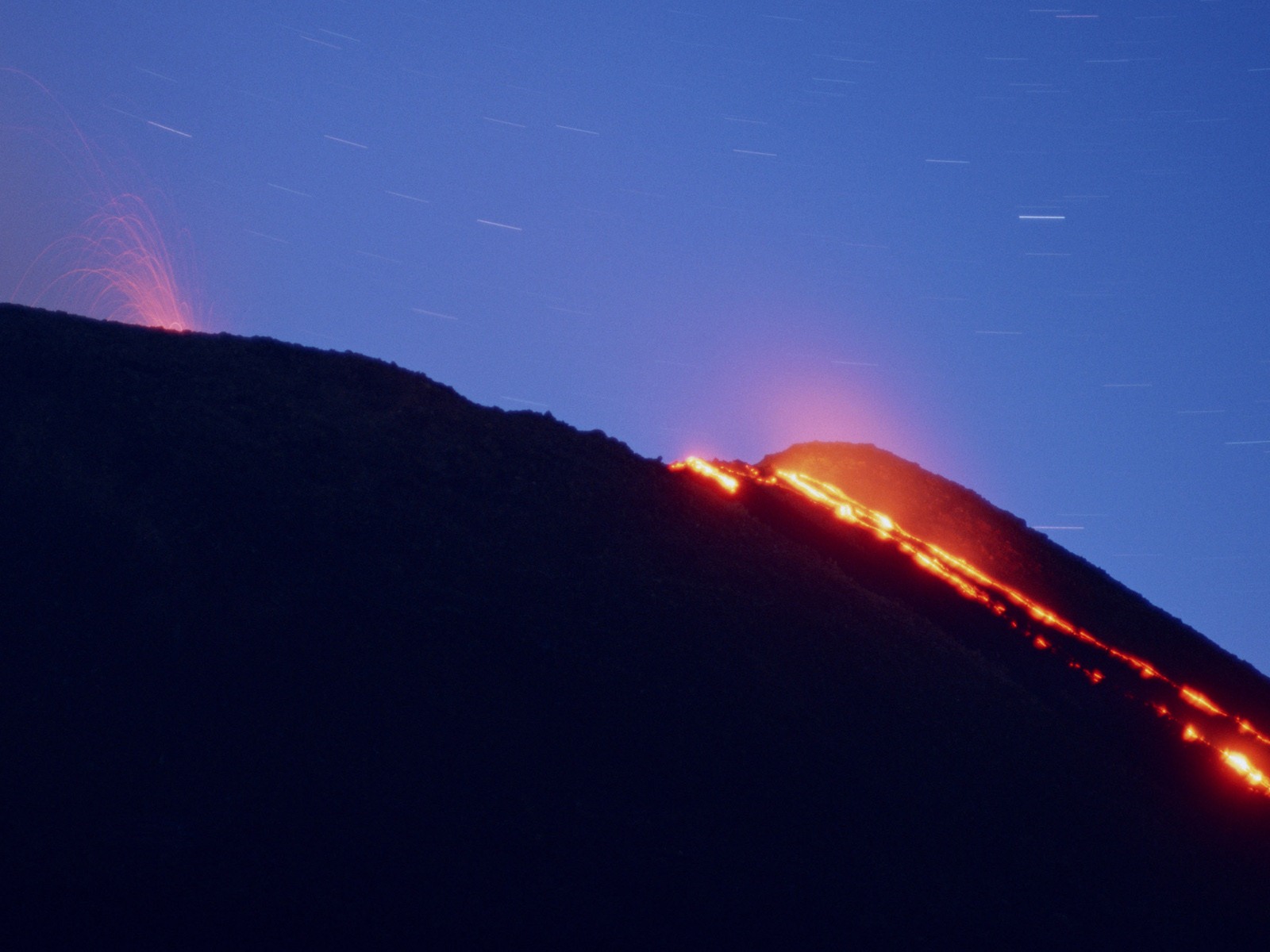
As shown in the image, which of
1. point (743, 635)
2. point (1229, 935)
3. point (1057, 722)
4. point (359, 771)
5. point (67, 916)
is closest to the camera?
point (67, 916)

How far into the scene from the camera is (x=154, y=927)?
4590mm

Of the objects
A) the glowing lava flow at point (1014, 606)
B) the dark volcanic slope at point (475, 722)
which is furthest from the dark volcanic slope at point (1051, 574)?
the dark volcanic slope at point (475, 722)

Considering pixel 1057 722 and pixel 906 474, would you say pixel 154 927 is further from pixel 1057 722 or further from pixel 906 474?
pixel 906 474

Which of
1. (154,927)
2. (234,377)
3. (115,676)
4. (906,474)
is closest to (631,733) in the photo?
(154,927)

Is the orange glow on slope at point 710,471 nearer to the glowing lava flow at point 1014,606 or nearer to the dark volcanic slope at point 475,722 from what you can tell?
the glowing lava flow at point 1014,606

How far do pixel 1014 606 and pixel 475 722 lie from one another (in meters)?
10.2

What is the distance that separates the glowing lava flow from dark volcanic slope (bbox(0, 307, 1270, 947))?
1.20 m

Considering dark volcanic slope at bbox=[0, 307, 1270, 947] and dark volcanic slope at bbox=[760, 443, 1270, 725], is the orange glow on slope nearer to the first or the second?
dark volcanic slope at bbox=[0, 307, 1270, 947]

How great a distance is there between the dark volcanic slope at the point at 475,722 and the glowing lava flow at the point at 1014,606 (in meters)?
1.20

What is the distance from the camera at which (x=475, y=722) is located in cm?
630

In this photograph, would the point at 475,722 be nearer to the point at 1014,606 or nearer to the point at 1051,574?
the point at 1014,606

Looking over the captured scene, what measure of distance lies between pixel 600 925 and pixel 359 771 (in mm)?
1914

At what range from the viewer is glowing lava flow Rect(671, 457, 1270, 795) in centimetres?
1105

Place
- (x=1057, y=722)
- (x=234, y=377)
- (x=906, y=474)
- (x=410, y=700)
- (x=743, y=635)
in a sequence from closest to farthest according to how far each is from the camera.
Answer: (x=410, y=700) < (x=743, y=635) < (x=1057, y=722) < (x=234, y=377) < (x=906, y=474)
